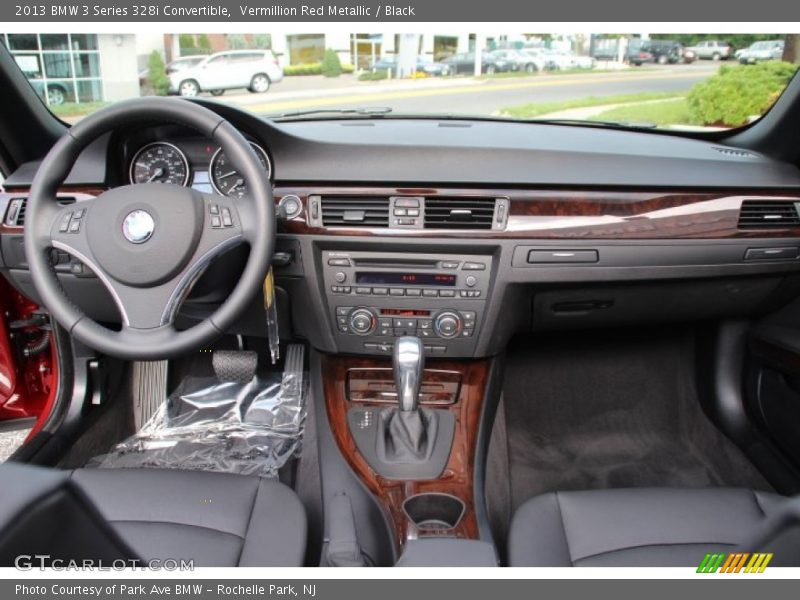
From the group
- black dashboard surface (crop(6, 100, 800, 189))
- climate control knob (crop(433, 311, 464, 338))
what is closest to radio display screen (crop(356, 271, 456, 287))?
climate control knob (crop(433, 311, 464, 338))

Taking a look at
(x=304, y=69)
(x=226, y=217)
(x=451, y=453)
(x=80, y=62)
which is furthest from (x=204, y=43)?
(x=451, y=453)

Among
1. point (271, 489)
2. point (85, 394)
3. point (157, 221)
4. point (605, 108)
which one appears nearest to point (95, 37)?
point (157, 221)

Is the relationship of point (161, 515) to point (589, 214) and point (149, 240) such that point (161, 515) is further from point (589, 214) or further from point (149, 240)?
point (589, 214)

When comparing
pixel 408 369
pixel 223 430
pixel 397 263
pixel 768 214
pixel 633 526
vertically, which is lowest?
pixel 223 430

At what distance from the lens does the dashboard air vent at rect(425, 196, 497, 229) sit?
1.87 metres

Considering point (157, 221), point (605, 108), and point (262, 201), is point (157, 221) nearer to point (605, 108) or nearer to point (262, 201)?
point (262, 201)

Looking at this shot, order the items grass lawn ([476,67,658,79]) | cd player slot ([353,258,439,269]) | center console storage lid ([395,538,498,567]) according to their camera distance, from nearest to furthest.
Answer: center console storage lid ([395,538,498,567]), cd player slot ([353,258,439,269]), grass lawn ([476,67,658,79])

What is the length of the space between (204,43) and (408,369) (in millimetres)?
1078

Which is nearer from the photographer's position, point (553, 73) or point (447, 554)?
point (447, 554)

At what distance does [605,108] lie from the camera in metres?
2.24

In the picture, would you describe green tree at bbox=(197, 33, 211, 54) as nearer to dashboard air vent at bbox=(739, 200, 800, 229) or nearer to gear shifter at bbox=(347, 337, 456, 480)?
gear shifter at bbox=(347, 337, 456, 480)

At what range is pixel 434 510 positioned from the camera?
6.30 ft

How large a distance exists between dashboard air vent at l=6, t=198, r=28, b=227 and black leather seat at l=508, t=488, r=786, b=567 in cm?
170

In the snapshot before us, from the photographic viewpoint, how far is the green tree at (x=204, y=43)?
5.98 ft
